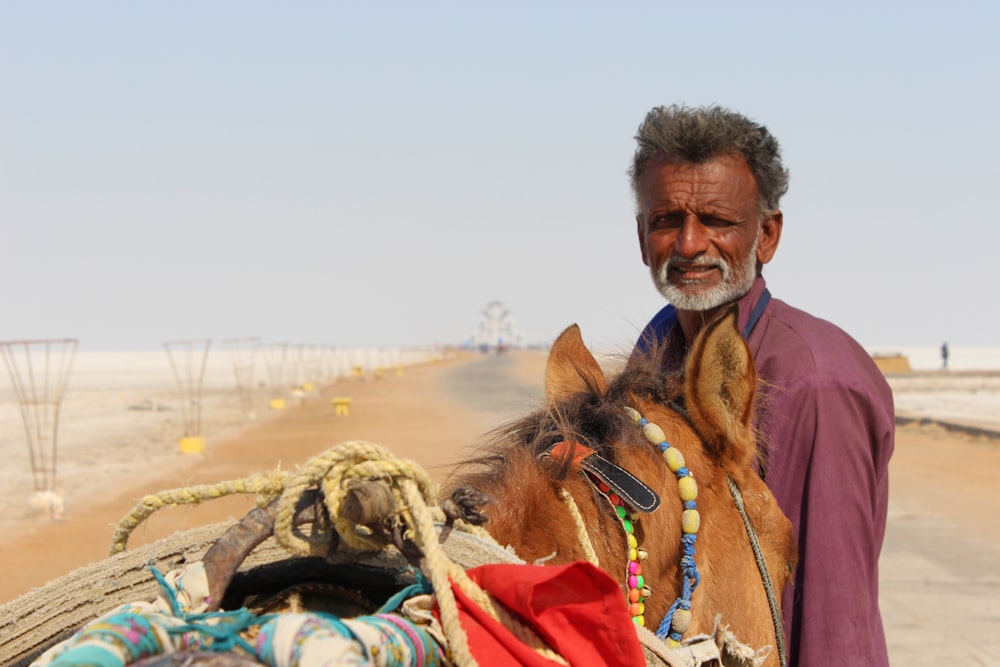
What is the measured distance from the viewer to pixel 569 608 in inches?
55.5

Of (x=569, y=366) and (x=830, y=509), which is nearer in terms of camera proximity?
(x=830, y=509)

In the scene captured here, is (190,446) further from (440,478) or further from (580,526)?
(580,526)

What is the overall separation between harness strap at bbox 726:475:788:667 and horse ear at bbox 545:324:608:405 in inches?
20.0

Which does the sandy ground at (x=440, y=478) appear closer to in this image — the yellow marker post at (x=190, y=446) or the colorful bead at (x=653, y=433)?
the yellow marker post at (x=190, y=446)

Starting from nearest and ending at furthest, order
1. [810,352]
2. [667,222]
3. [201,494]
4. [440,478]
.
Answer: [201,494], [810,352], [667,222], [440,478]

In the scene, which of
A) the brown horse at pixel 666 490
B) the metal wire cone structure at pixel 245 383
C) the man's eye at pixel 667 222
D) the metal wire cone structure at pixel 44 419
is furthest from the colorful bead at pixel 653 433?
the metal wire cone structure at pixel 245 383

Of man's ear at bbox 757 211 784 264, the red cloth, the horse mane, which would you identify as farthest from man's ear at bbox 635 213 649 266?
the red cloth

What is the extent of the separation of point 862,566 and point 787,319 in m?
0.69

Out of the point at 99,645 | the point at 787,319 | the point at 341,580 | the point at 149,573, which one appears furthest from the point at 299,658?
the point at 787,319

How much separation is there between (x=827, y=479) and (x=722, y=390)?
369 mm

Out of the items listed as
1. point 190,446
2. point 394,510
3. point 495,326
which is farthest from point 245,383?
point 495,326

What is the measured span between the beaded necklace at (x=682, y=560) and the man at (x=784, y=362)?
34 centimetres

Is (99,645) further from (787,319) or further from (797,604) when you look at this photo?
(787,319)

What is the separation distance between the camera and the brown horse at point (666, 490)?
1800 mm
